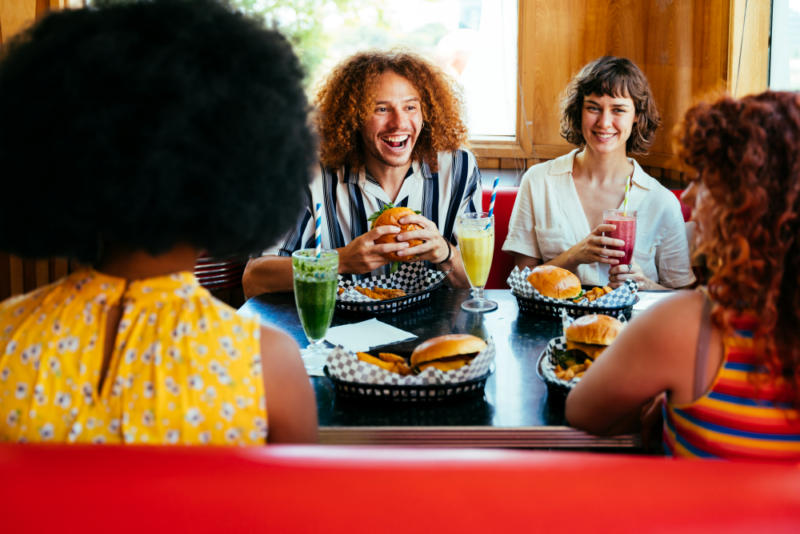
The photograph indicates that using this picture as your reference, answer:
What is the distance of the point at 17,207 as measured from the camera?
82 centimetres

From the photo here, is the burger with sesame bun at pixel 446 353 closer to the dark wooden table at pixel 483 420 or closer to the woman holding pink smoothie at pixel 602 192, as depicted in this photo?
the dark wooden table at pixel 483 420

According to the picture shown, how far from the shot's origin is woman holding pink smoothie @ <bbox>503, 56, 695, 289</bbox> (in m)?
2.50

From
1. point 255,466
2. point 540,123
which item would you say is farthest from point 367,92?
point 540,123

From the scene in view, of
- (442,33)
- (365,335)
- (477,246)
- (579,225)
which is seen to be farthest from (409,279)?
(442,33)

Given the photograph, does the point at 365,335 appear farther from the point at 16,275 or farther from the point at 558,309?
the point at 16,275

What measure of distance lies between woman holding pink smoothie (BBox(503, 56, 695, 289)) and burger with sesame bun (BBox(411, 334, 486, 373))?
4.00 feet

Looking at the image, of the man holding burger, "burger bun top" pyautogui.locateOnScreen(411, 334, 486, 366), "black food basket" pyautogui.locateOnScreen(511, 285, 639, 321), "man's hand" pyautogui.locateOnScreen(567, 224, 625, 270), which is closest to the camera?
"burger bun top" pyautogui.locateOnScreen(411, 334, 486, 366)

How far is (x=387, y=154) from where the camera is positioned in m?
2.33

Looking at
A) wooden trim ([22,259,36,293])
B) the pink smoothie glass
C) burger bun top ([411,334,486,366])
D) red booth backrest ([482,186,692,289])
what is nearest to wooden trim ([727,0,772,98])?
red booth backrest ([482,186,692,289])

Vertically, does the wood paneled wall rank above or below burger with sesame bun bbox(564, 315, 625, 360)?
above

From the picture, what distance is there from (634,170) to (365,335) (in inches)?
60.1

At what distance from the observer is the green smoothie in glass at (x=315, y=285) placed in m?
1.43

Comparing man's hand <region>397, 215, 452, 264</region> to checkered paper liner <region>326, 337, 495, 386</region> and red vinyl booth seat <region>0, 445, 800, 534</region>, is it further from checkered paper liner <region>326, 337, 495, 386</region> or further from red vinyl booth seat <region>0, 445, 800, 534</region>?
red vinyl booth seat <region>0, 445, 800, 534</region>

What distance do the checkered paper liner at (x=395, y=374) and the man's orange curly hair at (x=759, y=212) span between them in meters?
0.41
